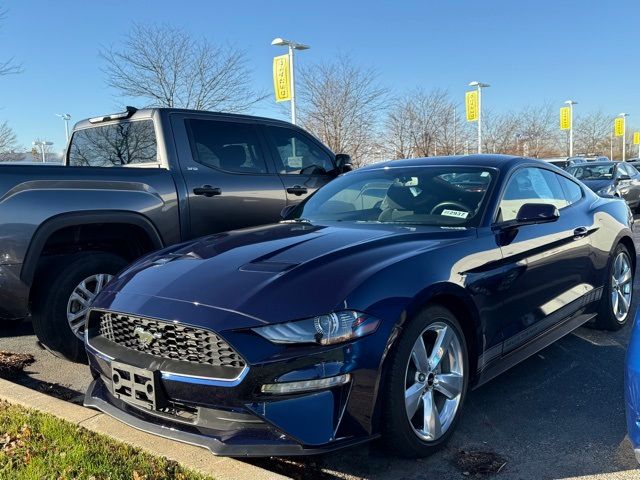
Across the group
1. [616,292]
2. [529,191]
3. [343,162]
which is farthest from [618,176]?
[529,191]

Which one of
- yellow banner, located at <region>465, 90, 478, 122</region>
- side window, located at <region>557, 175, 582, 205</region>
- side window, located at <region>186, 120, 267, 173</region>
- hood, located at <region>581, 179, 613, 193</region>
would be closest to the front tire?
side window, located at <region>557, 175, 582, 205</region>

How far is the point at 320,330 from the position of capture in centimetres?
244

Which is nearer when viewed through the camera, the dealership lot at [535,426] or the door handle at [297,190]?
the dealership lot at [535,426]

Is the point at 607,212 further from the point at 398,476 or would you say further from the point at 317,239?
the point at 398,476

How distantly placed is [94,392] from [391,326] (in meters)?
1.61

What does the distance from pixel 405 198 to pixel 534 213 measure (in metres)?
0.87

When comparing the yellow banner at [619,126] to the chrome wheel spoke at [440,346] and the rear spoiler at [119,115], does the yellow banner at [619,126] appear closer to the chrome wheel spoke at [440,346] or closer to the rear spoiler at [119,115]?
the rear spoiler at [119,115]

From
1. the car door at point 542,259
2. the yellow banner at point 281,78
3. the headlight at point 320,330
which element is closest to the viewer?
the headlight at point 320,330

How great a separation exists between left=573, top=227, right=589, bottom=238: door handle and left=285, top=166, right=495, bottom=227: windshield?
3.07ft

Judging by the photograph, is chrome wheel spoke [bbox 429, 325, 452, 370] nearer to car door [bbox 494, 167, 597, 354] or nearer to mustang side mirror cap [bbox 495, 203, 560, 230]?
car door [bbox 494, 167, 597, 354]

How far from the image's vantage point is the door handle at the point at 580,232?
4.31 metres

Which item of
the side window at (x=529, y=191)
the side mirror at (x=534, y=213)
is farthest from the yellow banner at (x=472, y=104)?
the side mirror at (x=534, y=213)

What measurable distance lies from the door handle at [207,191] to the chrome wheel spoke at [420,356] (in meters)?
2.70

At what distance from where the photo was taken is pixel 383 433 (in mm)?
2645
